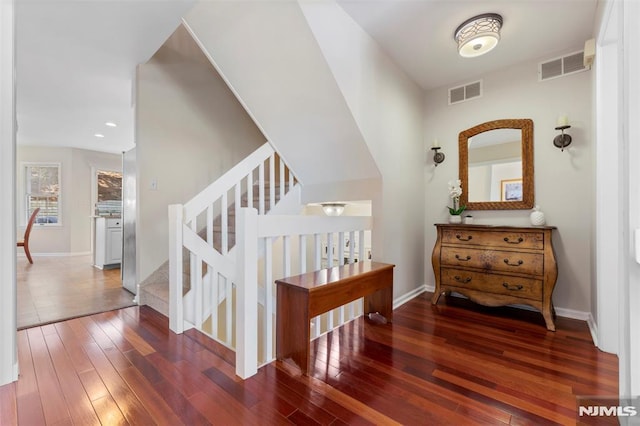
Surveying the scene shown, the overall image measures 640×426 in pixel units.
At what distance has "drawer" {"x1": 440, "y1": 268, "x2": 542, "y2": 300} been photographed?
2.33 meters

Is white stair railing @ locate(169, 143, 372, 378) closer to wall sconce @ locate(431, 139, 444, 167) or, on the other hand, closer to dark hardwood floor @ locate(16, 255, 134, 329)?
dark hardwood floor @ locate(16, 255, 134, 329)

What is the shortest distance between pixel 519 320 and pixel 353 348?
5.36 feet

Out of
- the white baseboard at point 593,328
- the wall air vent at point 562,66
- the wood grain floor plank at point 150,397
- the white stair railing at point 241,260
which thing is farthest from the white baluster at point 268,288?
the wall air vent at point 562,66

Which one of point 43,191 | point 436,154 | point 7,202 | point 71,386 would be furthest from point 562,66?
point 43,191

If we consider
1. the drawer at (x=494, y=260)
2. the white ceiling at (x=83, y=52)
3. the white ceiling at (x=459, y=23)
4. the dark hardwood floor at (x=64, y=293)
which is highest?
the white ceiling at (x=83, y=52)

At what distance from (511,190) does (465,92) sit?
121cm

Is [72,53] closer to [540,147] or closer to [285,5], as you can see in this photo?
[285,5]

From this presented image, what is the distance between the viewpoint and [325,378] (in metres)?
1.57

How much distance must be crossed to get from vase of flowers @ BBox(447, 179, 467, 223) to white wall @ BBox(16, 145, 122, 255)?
7.90 m

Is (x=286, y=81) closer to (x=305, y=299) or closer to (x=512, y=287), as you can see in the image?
(x=305, y=299)

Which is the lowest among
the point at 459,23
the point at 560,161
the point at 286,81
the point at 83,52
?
the point at 560,161

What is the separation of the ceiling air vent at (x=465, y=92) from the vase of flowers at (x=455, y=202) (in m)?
0.93

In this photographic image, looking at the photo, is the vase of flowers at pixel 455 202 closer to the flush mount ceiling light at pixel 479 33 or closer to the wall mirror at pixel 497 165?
the wall mirror at pixel 497 165

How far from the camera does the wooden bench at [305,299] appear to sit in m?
1.63
